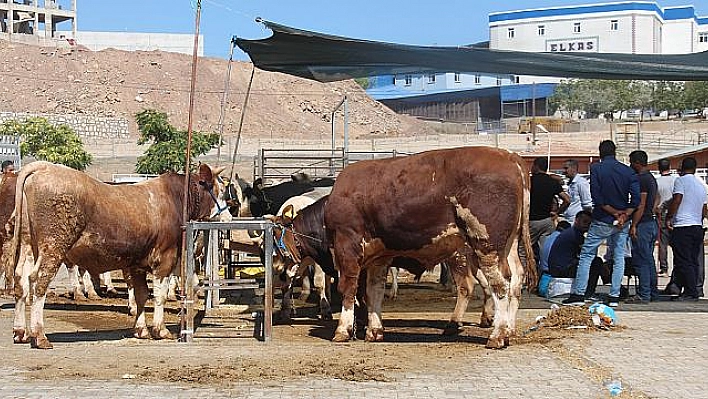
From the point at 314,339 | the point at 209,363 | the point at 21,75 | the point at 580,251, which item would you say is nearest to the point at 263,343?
the point at 314,339

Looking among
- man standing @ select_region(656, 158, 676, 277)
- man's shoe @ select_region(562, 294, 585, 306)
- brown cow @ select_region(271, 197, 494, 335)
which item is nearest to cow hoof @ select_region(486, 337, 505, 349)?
brown cow @ select_region(271, 197, 494, 335)

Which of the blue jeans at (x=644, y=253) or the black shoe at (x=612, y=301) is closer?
the black shoe at (x=612, y=301)

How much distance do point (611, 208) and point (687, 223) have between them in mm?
1593

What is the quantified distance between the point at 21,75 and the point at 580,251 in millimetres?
92026

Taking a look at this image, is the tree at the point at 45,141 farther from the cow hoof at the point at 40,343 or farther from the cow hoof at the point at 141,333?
the cow hoof at the point at 40,343

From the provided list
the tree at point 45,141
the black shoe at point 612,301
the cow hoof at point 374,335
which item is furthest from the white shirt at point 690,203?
the tree at point 45,141

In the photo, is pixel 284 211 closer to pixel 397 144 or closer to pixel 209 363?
pixel 209 363

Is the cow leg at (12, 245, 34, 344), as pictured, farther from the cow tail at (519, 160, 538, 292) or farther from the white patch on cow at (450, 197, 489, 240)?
the cow tail at (519, 160, 538, 292)

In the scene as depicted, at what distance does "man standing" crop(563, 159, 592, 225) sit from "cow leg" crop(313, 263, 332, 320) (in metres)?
4.21

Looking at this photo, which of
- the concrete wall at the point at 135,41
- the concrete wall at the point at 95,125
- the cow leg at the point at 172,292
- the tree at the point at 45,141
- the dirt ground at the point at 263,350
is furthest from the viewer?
the concrete wall at the point at 135,41

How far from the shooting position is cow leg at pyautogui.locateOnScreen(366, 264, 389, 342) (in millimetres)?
10164

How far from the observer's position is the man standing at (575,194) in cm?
1420

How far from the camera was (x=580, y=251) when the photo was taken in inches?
508

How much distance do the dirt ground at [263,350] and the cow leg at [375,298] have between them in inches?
7.1
